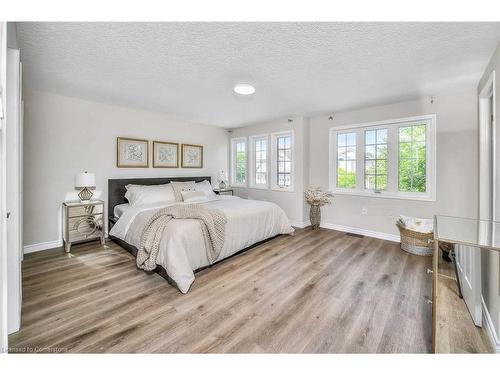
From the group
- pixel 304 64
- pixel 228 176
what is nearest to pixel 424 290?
pixel 304 64

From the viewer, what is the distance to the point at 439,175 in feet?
10.7

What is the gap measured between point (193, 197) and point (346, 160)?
2953 mm

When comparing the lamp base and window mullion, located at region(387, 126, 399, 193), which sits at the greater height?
window mullion, located at region(387, 126, 399, 193)

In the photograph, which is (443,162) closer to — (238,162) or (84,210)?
(238,162)

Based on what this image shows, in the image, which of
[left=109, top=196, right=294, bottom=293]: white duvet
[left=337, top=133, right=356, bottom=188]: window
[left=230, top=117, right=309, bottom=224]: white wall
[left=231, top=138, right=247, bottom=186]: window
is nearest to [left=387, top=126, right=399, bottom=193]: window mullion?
[left=337, top=133, right=356, bottom=188]: window

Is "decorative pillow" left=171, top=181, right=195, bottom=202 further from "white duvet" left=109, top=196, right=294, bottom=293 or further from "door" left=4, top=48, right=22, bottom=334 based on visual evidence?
"door" left=4, top=48, right=22, bottom=334

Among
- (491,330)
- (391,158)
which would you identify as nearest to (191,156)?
(391,158)

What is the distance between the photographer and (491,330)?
1515 mm

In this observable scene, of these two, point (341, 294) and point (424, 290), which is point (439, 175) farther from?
point (341, 294)

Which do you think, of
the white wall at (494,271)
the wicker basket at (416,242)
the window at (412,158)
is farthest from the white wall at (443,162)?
the white wall at (494,271)

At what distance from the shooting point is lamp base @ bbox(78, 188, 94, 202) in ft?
11.5

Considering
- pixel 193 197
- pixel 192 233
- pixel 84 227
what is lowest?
pixel 84 227

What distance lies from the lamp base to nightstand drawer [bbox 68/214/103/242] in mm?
333
